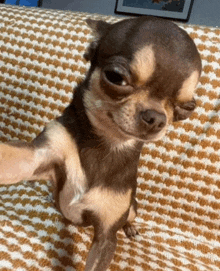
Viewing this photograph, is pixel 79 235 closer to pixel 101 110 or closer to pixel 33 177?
pixel 33 177

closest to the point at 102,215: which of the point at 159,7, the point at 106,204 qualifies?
the point at 106,204

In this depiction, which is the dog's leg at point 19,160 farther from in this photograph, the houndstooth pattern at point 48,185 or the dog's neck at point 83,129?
the houndstooth pattern at point 48,185

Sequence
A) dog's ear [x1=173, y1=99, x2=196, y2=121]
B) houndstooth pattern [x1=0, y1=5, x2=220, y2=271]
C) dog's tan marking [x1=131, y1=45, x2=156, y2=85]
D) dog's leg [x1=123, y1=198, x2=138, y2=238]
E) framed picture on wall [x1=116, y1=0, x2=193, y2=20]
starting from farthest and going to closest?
framed picture on wall [x1=116, y1=0, x2=193, y2=20] → dog's leg [x1=123, y1=198, x2=138, y2=238] → houndstooth pattern [x1=0, y1=5, x2=220, y2=271] → dog's ear [x1=173, y1=99, x2=196, y2=121] → dog's tan marking [x1=131, y1=45, x2=156, y2=85]

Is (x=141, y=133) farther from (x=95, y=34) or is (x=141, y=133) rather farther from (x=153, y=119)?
(x=95, y=34)

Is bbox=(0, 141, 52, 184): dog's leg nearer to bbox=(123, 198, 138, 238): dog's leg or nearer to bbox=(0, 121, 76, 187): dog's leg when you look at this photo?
bbox=(0, 121, 76, 187): dog's leg

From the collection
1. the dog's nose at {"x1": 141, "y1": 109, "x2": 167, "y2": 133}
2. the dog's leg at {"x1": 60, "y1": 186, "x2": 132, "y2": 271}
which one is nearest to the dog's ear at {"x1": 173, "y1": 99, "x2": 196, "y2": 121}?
the dog's nose at {"x1": 141, "y1": 109, "x2": 167, "y2": 133}

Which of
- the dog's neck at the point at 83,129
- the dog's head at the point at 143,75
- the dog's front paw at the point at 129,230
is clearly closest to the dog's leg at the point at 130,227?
the dog's front paw at the point at 129,230

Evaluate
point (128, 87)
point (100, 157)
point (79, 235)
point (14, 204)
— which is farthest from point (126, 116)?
point (14, 204)
